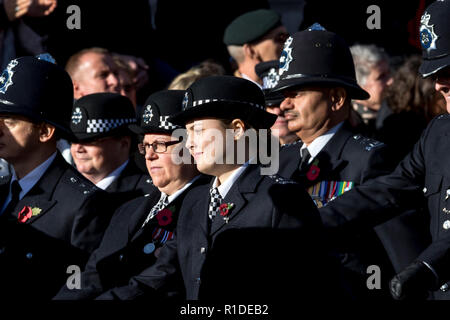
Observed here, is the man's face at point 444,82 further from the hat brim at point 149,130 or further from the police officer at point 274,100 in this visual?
the hat brim at point 149,130

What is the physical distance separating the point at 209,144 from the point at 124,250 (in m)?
1.01

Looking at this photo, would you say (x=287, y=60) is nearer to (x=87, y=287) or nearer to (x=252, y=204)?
(x=252, y=204)

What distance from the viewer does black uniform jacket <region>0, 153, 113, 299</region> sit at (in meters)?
5.01

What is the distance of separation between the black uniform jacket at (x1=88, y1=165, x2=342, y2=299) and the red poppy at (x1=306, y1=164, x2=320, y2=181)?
29.2 inches

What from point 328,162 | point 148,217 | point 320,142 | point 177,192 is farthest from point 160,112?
point 328,162

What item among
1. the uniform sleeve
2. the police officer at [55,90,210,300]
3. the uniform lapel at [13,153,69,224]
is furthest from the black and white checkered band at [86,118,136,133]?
the uniform sleeve

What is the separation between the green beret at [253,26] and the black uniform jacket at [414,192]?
2.96 meters

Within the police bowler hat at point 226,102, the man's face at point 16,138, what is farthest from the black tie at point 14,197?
the police bowler hat at point 226,102

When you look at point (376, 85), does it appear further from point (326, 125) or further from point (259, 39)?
point (326, 125)

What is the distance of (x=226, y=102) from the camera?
449cm

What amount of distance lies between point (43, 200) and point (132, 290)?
0.96 meters

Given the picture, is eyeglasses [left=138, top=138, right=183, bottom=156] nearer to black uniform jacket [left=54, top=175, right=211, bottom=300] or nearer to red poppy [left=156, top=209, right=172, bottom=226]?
black uniform jacket [left=54, top=175, right=211, bottom=300]

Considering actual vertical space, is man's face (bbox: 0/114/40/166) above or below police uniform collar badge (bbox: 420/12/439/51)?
below

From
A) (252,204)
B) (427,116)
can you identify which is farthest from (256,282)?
(427,116)
